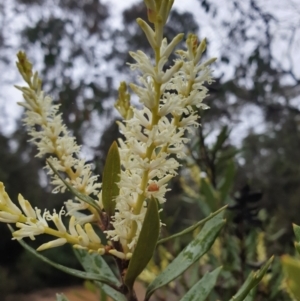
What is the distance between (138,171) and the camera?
57 cm

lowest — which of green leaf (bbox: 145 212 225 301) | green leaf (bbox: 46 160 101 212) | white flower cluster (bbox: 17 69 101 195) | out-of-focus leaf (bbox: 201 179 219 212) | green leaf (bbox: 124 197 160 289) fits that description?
out-of-focus leaf (bbox: 201 179 219 212)

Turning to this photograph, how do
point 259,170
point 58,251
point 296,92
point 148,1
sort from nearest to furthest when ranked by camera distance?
point 148,1 < point 296,92 < point 259,170 < point 58,251

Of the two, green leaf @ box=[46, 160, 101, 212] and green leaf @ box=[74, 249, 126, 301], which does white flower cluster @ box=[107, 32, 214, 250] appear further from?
Answer: green leaf @ box=[74, 249, 126, 301]

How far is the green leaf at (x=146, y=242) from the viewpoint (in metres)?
0.51

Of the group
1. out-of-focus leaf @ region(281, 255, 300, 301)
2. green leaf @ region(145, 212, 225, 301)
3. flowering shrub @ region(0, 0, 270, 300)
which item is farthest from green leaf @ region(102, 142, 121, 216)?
out-of-focus leaf @ region(281, 255, 300, 301)

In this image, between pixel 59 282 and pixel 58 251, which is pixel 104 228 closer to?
pixel 58 251

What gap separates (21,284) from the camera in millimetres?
8711

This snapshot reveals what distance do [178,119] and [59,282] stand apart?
10.5m

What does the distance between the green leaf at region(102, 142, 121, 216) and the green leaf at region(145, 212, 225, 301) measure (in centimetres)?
14

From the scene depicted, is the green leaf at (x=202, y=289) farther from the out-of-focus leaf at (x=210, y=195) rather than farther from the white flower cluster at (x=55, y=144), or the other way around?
the out-of-focus leaf at (x=210, y=195)

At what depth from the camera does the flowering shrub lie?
508 millimetres

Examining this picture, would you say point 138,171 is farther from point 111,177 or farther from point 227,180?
point 227,180

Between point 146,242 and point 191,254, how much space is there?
0.47 ft

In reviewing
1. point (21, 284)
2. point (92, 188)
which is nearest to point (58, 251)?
point (21, 284)
